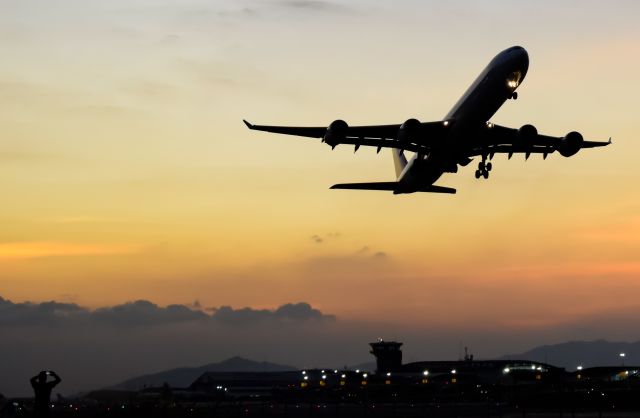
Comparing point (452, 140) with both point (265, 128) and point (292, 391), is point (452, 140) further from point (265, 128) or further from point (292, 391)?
point (292, 391)

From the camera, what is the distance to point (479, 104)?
63.2 meters

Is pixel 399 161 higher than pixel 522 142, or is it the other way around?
pixel 399 161

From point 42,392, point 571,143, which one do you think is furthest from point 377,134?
point 42,392

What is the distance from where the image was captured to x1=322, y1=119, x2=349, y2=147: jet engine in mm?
65625

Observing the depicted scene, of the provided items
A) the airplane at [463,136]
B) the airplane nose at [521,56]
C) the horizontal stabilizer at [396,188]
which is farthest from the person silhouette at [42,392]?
the horizontal stabilizer at [396,188]

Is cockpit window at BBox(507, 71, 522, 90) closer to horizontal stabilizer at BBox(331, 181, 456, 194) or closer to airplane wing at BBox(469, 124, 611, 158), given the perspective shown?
airplane wing at BBox(469, 124, 611, 158)

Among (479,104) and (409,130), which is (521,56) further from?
(409,130)

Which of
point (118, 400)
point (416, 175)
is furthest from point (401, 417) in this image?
point (118, 400)

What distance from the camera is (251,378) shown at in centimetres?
18288

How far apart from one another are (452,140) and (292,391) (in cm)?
7442

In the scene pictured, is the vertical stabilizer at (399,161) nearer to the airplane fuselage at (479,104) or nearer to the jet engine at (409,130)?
the airplane fuselage at (479,104)

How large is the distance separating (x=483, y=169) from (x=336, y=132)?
14101mm

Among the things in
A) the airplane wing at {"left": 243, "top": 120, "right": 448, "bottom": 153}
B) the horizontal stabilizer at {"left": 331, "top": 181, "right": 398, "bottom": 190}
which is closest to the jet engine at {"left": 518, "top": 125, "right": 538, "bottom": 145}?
the airplane wing at {"left": 243, "top": 120, "right": 448, "bottom": 153}

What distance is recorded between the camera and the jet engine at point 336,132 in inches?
2584
